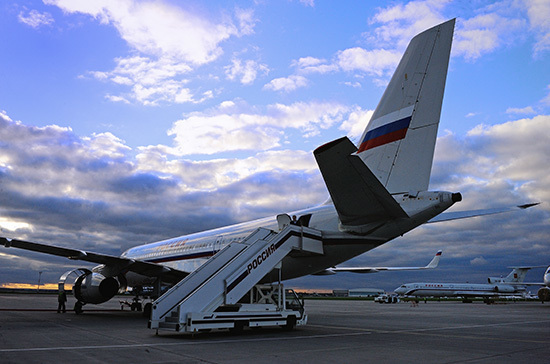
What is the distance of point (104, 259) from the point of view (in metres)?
18.7

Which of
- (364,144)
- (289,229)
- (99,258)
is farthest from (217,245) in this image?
Answer: (364,144)

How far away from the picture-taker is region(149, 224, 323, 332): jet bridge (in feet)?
36.2

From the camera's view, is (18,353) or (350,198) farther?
(350,198)

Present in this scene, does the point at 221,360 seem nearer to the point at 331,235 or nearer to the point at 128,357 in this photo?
the point at 128,357

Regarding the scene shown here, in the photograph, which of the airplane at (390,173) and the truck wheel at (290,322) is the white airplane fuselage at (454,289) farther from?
the truck wheel at (290,322)

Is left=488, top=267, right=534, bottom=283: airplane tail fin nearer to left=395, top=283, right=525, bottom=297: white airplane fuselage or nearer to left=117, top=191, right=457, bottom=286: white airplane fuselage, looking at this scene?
left=395, top=283, right=525, bottom=297: white airplane fuselage

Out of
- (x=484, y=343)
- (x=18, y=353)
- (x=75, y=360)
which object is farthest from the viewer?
(x=484, y=343)

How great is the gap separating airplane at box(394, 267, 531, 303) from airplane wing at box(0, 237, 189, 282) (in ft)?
181

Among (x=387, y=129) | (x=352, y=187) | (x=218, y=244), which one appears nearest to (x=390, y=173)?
(x=387, y=129)

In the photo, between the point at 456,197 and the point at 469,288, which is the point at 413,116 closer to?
the point at 456,197

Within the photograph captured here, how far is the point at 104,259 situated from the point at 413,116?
14257 millimetres

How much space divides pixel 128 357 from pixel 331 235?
7483 millimetres

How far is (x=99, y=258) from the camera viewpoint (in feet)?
60.7

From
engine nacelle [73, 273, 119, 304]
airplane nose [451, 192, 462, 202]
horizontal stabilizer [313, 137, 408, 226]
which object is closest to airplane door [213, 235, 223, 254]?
engine nacelle [73, 273, 119, 304]
